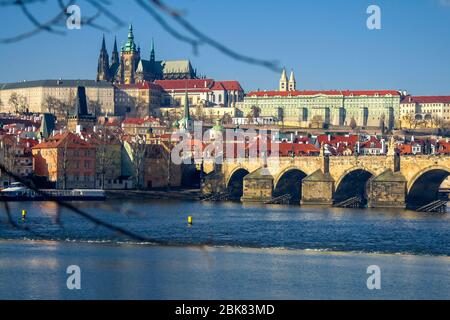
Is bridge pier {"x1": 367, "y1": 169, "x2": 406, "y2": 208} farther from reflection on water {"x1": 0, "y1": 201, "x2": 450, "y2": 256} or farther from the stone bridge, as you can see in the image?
reflection on water {"x1": 0, "y1": 201, "x2": 450, "y2": 256}

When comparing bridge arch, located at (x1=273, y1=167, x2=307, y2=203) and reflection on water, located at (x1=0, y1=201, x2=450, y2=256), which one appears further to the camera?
bridge arch, located at (x1=273, y1=167, x2=307, y2=203)

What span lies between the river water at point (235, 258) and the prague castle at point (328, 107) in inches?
4555

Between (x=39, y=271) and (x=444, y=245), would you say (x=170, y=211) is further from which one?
→ (x=39, y=271)

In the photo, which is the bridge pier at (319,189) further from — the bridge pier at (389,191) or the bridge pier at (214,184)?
the bridge pier at (214,184)

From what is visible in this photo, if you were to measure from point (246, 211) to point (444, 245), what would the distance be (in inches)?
849

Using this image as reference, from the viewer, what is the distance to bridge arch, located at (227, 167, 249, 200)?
74.3 m

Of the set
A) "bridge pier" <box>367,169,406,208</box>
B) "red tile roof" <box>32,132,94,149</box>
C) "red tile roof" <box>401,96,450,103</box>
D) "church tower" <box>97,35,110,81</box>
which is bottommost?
"bridge pier" <box>367,169,406,208</box>

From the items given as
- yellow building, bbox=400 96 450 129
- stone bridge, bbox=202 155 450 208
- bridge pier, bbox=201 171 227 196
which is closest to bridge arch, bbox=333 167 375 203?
stone bridge, bbox=202 155 450 208

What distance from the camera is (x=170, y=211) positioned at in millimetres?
56531

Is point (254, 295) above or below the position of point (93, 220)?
below

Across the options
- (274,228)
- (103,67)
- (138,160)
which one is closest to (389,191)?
(138,160)

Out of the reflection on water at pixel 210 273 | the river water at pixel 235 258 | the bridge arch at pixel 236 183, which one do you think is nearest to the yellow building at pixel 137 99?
the bridge arch at pixel 236 183

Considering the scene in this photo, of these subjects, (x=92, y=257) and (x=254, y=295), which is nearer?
(x=254, y=295)
